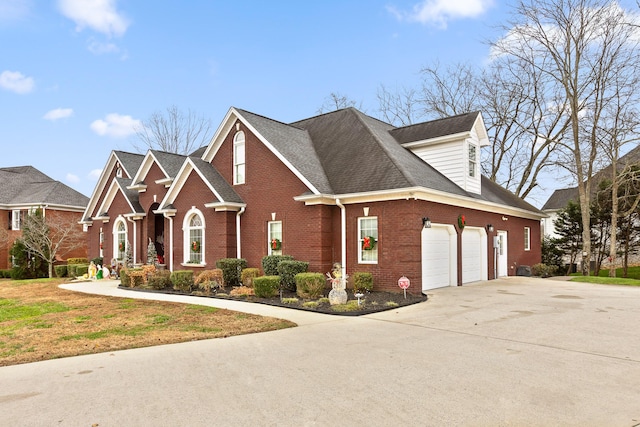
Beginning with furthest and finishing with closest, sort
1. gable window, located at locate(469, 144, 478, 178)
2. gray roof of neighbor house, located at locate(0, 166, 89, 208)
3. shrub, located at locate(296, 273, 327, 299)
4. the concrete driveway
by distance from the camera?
gray roof of neighbor house, located at locate(0, 166, 89, 208), gable window, located at locate(469, 144, 478, 178), shrub, located at locate(296, 273, 327, 299), the concrete driveway

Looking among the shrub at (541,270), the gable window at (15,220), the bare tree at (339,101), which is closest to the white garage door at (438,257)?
the shrub at (541,270)

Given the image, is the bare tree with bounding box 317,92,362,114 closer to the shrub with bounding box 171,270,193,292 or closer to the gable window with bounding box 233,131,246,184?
the gable window with bounding box 233,131,246,184

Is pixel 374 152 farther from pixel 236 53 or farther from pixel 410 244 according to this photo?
pixel 236 53

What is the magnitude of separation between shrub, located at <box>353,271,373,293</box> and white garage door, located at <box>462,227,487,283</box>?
17.0 ft

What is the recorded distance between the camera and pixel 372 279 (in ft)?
43.8

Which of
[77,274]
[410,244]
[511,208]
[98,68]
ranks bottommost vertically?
[77,274]

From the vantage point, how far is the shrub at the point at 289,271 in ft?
45.2

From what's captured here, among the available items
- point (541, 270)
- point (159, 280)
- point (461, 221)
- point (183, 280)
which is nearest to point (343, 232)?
point (461, 221)

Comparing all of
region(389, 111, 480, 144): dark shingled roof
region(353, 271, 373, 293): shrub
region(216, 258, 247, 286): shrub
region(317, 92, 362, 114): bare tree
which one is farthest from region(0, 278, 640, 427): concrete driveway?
region(317, 92, 362, 114): bare tree

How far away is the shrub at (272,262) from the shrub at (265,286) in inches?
58.3

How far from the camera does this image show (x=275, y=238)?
1580cm

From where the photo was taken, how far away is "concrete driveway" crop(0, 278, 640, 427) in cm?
409

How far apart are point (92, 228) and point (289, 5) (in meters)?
17.9

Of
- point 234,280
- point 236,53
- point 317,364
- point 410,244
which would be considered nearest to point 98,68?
point 236,53
